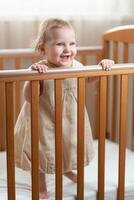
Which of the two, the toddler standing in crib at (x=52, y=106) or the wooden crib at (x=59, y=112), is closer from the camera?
the wooden crib at (x=59, y=112)

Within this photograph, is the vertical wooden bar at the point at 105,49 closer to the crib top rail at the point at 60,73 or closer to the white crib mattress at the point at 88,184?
the white crib mattress at the point at 88,184

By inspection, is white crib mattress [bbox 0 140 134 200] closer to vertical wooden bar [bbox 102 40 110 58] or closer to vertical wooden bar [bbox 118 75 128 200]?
vertical wooden bar [bbox 118 75 128 200]

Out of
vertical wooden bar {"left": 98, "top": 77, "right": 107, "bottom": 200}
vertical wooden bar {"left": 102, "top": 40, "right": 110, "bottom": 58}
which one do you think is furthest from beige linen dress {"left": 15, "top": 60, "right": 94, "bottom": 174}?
vertical wooden bar {"left": 102, "top": 40, "right": 110, "bottom": 58}

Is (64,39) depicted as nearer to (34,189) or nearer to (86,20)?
(34,189)

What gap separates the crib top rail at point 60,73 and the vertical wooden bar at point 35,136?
30 millimetres

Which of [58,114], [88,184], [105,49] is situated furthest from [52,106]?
[105,49]

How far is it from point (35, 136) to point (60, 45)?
0.35 meters

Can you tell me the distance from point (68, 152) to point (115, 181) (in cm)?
23

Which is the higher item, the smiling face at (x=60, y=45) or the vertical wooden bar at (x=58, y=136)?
the smiling face at (x=60, y=45)

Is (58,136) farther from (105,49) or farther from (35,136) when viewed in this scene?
(105,49)

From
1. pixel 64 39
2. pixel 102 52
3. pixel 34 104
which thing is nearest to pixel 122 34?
pixel 102 52

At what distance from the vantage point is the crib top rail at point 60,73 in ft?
4.25

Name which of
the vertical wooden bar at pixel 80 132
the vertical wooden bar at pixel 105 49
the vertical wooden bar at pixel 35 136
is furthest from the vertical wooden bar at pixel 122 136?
the vertical wooden bar at pixel 105 49

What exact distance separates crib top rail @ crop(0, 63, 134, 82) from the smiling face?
7.4 inches
